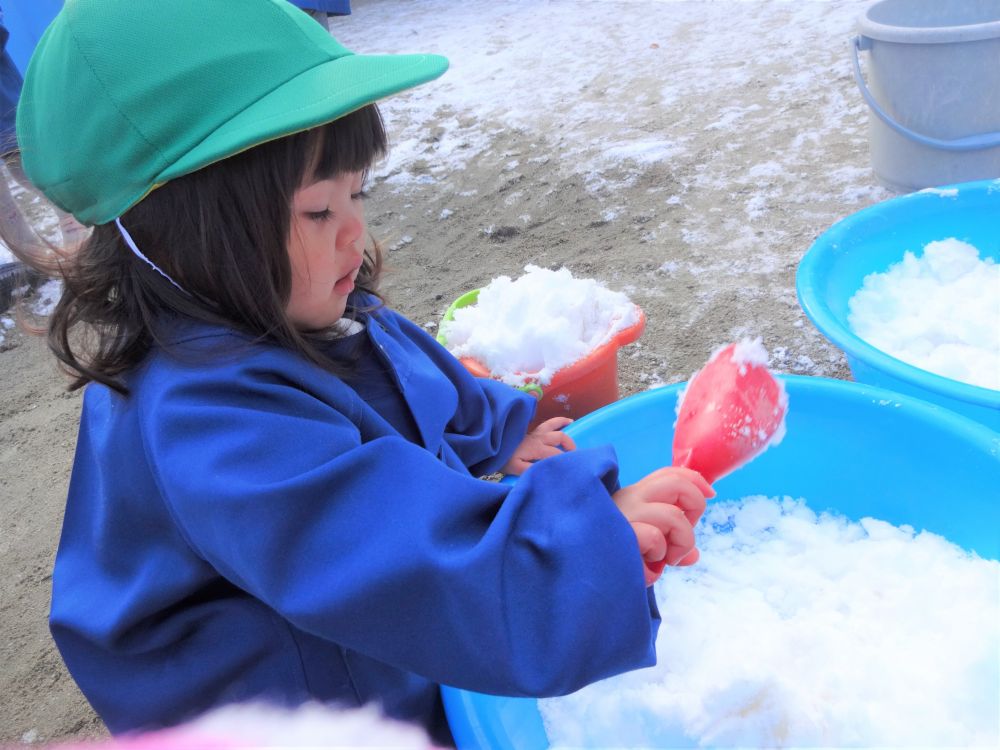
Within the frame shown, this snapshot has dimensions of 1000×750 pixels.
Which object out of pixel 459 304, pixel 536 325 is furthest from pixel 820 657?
pixel 459 304

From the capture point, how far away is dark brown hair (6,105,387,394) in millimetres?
729

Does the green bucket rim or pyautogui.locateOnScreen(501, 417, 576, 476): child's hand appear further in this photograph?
the green bucket rim

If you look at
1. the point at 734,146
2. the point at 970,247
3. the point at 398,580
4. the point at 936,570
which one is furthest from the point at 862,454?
the point at 734,146

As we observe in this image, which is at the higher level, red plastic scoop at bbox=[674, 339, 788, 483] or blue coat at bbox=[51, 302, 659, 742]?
blue coat at bbox=[51, 302, 659, 742]

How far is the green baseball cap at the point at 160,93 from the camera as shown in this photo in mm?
679

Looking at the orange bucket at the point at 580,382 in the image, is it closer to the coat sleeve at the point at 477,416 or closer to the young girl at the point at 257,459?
the coat sleeve at the point at 477,416

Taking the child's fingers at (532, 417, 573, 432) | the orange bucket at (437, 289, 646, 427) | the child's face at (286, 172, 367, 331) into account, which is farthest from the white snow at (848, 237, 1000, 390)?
the child's face at (286, 172, 367, 331)

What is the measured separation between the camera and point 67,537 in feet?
2.85

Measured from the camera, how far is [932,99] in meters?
2.02

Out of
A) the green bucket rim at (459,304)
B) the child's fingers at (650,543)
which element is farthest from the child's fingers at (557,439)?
the child's fingers at (650,543)

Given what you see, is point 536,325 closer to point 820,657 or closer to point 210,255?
point 820,657

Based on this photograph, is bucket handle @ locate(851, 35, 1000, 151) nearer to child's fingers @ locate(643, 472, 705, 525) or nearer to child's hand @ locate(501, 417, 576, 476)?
child's hand @ locate(501, 417, 576, 476)

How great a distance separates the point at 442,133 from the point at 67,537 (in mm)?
2700

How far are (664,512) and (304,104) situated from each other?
47 centimetres
